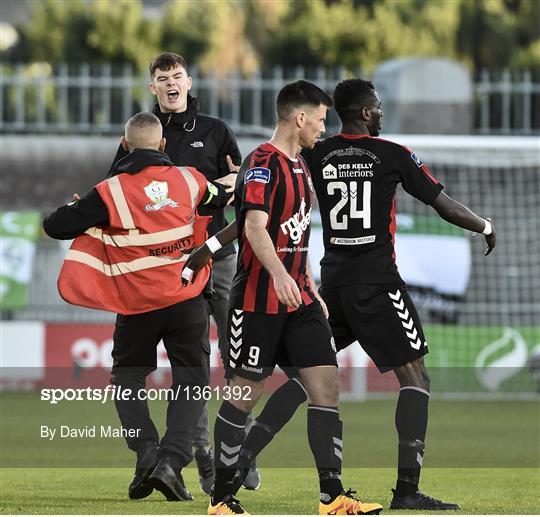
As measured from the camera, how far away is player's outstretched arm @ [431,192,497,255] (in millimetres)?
7453

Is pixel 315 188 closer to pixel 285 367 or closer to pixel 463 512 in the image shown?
pixel 285 367

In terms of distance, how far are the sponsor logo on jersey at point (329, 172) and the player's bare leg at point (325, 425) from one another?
1.09 meters

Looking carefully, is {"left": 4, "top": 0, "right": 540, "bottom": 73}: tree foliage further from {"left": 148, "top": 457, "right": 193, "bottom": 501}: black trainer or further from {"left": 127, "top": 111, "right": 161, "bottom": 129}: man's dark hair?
{"left": 148, "top": 457, "right": 193, "bottom": 501}: black trainer

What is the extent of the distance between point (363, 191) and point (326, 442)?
53.5 inches

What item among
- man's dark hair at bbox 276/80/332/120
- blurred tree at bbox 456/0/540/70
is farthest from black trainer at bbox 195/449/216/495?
blurred tree at bbox 456/0/540/70

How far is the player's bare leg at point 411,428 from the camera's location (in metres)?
7.33

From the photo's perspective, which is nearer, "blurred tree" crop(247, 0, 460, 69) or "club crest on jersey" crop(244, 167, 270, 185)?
"club crest on jersey" crop(244, 167, 270, 185)

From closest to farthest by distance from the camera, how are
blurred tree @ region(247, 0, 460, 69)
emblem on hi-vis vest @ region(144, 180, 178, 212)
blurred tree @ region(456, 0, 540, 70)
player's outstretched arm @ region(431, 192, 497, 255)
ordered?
player's outstretched arm @ region(431, 192, 497, 255), emblem on hi-vis vest @ region(144, 180, 178, 212), blurred tree @ region(456, 0, 540, 70), blurred tree @ region(247, 0, 460, 69)

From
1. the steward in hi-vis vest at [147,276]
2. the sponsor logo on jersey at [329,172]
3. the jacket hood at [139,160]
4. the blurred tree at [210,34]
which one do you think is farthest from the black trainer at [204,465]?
the blurred tree at [210,34]

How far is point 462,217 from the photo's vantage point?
294 inches

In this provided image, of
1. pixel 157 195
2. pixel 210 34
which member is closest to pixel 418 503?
pixel 157 195

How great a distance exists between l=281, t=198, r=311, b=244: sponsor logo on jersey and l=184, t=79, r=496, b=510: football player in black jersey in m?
0.55

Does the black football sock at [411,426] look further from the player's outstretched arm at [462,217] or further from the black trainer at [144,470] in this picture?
the black trainer at [144,470]

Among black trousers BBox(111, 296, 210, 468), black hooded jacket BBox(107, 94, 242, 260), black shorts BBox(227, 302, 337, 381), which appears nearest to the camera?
black shorts BBox(227, 302, 337, 381)
